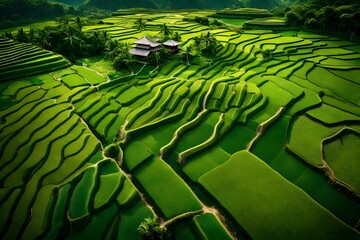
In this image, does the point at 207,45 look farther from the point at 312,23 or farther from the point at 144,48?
the point at 312,23

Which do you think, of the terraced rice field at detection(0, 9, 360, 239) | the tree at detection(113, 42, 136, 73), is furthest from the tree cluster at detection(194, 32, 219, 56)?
the tree at detection(113, 42, 136, 73)

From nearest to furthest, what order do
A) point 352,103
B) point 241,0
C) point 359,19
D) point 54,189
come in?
1. point 54,189
2. point 352,103
3. point 359,19
4. point 241,0

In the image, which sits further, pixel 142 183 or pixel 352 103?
pixel 352 103

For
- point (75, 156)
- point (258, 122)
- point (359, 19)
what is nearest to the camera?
point (75, 156)

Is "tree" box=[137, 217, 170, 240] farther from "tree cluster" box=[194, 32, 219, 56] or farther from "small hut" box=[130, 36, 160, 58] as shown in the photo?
"tree cluster" box=[194, 32, 219, 56]

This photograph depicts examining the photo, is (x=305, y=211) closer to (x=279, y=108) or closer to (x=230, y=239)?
(x=230, y=239)

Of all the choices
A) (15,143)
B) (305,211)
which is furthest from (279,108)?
(15,143)

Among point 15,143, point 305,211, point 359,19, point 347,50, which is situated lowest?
point 15,143

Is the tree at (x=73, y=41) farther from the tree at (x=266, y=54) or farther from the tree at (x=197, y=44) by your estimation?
the tree at (x=266, y=54)
